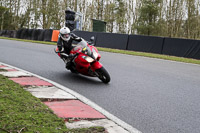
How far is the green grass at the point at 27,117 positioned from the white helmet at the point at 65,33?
9.68 ft

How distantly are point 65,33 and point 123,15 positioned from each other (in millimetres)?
39027

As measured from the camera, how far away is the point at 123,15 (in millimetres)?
44938

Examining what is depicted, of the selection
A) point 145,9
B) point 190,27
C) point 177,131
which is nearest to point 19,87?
point 177,131

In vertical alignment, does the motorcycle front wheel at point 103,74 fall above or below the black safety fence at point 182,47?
below

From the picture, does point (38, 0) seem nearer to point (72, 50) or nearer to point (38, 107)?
point (72, 50)

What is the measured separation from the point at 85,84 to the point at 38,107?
2.79m

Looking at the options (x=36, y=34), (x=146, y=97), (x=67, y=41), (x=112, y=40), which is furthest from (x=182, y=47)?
(x=36, y=34)

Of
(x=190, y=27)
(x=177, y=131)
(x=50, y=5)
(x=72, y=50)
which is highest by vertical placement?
(x=50, y=5)

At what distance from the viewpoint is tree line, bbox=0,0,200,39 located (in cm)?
3494

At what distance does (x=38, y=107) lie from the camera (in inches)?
156

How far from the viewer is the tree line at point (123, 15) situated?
115 feet

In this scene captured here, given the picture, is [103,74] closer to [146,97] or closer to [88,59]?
[88,59]

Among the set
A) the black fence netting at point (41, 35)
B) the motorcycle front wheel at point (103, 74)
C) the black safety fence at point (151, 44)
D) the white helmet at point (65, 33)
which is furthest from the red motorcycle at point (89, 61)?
the black fence netting at point (41, 35)

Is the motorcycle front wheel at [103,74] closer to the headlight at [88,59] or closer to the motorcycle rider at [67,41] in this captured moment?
the headlight at [88,59]
